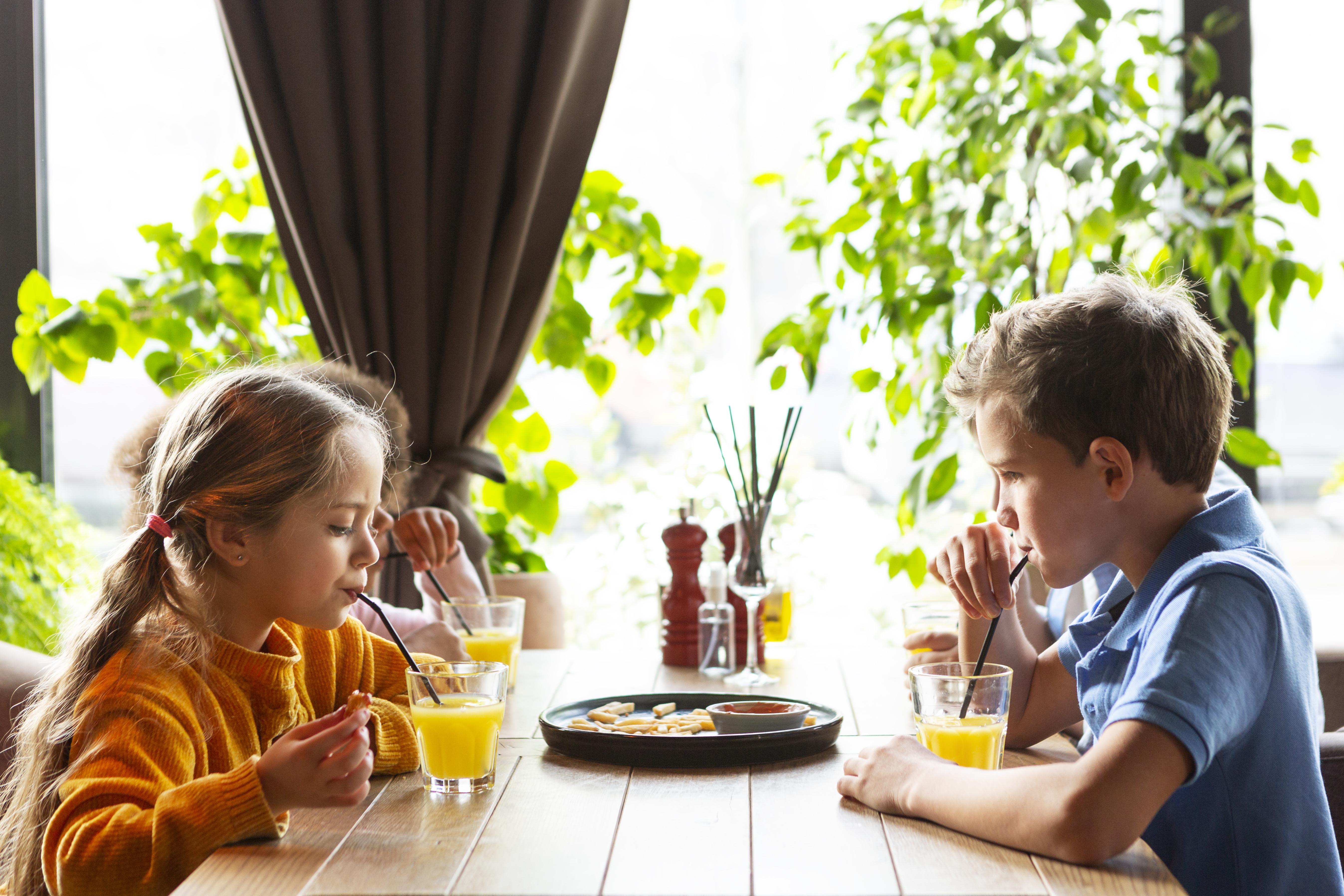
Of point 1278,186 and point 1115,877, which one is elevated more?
point 1278,186

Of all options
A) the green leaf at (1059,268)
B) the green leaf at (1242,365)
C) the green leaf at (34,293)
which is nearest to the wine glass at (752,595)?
the green leaf at (1059,268)

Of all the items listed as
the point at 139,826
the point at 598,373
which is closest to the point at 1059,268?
the point at 598,373

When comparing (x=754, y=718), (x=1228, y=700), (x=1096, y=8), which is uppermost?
(x=1096, y=8)

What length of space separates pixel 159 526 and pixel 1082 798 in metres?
1.01

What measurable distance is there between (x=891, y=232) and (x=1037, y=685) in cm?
150

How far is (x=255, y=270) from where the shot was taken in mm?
2826

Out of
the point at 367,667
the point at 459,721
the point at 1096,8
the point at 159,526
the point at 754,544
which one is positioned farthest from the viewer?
the point at 1096,8

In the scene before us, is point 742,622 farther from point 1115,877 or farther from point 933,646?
point 1115,877

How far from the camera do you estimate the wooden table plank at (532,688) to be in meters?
1.52

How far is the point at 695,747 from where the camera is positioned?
1.27 metres

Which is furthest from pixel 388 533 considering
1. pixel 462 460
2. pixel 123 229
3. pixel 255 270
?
pixel 123 229

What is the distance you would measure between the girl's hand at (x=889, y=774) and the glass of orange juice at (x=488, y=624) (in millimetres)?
654

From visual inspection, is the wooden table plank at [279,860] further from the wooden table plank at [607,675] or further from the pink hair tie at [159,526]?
the wooden table plank at [607,675]

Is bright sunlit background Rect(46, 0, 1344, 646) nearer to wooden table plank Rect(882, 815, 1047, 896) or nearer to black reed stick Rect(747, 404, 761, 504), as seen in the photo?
black reed stick Rect(747, 404, 761, 504)
